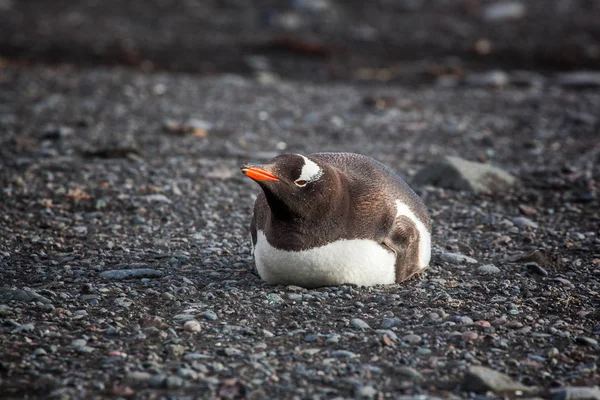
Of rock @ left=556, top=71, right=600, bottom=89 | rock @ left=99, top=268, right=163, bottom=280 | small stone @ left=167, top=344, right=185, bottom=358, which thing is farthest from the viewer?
rock @ left=556, top=71, right=600, bottom=89

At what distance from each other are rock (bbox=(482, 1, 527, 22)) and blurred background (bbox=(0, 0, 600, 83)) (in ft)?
0.08

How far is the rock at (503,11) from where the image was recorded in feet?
62.2

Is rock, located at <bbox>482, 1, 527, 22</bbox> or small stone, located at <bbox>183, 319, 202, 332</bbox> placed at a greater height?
rock, located at <bbox>482, 1, 527, 22</bbox>

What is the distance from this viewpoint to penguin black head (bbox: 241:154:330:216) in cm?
487

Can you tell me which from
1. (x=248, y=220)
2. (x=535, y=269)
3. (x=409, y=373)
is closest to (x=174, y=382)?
(x=409, y=373)

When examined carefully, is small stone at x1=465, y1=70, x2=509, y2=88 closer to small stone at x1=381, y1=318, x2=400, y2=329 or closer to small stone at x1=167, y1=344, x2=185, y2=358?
small stone at x1=381, y1=318, x2=400, y2=329

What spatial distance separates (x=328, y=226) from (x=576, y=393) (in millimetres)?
1662

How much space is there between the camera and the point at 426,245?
562cm

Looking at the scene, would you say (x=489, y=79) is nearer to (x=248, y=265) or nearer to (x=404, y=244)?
(x=248, y=265)

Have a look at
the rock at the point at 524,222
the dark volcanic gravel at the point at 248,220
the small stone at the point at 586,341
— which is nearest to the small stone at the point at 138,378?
the dark volcanic gravel at the point at 248,220

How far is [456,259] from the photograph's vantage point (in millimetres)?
6031

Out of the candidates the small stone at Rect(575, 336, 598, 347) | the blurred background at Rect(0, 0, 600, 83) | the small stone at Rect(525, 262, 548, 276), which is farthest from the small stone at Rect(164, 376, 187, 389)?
the blurred background at Rect(0, 0, 600, 83)

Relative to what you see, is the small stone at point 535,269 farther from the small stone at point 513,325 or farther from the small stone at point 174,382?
the small stone at point 174,382

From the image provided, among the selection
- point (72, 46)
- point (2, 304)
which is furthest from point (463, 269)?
point (72, 46)
